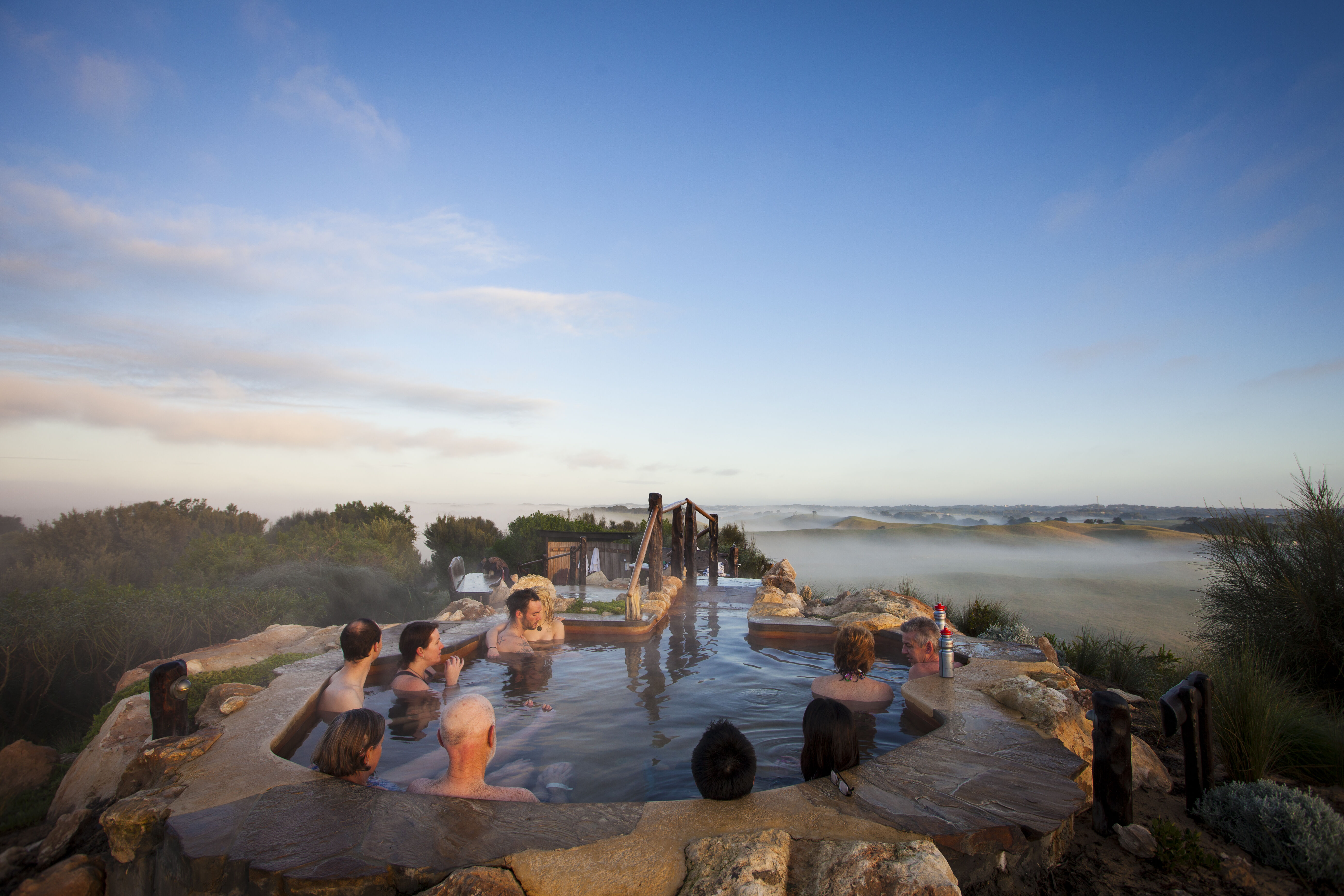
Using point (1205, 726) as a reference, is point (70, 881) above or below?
below

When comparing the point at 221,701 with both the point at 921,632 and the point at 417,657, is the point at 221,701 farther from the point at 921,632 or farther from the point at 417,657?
the point at 921,632

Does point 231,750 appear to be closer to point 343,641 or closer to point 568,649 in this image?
point 343,641

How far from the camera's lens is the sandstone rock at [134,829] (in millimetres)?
2652

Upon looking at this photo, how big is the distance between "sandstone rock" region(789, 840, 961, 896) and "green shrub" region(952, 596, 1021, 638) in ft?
20.8

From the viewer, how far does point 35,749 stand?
469 cm

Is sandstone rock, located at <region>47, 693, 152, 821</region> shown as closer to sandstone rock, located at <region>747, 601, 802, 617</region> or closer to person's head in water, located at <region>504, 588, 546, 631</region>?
person's head in water, located at <region>504, 588, 546, 631</region>

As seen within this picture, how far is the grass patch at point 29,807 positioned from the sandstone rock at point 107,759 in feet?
0.27

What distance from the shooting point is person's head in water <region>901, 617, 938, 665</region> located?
530 centimetres

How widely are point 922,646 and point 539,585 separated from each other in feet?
20.2

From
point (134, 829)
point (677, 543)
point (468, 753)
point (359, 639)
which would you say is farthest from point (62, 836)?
point (677, 543)

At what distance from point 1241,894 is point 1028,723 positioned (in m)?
1.18

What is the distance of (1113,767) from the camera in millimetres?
3340

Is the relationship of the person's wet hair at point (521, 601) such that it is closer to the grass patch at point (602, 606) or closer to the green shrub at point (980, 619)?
the grass patch at point (602, 606)

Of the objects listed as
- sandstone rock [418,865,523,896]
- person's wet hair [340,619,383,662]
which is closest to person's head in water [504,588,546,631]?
person's wet hair [340,619,383,662]
